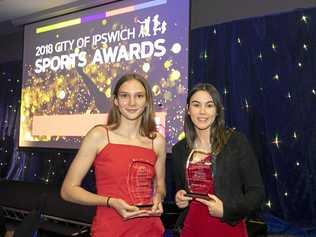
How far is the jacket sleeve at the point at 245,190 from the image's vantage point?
4.97 ft

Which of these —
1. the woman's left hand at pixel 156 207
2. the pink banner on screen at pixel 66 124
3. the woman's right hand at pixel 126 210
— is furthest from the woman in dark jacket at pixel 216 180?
the pink banner on screen at pixel 66 124

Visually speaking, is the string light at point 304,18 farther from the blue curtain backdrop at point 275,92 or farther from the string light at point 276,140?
the string light at point 276,140

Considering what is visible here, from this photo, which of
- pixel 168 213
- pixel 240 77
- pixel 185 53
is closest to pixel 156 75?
pixel 185 53

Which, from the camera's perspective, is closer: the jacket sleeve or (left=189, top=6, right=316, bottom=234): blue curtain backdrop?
the jacket sleeve

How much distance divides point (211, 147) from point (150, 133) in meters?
0.26

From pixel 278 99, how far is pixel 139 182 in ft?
7.03

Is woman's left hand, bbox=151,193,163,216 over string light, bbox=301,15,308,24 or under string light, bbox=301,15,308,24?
under

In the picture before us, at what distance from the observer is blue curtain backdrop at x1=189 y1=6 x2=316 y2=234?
10.2 ft

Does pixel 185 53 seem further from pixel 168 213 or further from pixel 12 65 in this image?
pixel 12 65

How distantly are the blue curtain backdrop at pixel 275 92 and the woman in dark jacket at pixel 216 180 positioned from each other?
1.67 metres

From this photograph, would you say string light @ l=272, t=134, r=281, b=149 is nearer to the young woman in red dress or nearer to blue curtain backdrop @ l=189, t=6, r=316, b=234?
blue curtain backdrop @ l=189, t=6, r=316, b=234

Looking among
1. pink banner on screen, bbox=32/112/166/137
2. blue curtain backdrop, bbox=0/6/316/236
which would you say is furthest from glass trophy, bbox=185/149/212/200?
pink banner on screen, bbox=32/112/166/137

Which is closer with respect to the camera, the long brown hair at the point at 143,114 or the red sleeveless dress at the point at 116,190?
the red sleeveless dress at the point at 116,190

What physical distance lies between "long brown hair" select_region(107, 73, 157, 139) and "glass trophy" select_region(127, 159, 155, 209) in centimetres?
16
